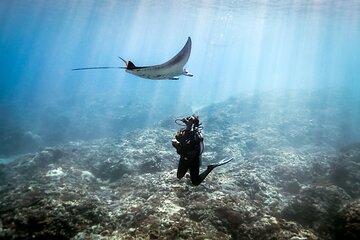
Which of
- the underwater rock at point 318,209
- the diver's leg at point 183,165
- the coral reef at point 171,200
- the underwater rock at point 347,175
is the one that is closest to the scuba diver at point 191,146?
the diver's leg at point 183,165

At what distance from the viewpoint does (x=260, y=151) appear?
21.6m

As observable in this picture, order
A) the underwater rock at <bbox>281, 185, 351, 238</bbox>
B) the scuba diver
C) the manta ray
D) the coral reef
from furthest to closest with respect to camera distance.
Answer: the underwater rock at <bbox>281, 185, 351, 238</bbox> < the scuba diver < the coral reef < the manta ray

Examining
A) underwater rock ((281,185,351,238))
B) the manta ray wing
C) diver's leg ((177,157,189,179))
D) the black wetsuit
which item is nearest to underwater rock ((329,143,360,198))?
underwater rock ((281,185,351,238))

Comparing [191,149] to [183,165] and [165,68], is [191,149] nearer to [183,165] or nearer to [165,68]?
[183,165]

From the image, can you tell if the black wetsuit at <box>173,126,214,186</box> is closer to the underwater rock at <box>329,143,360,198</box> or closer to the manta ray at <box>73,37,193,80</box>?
the manta ray at <box>73,37,193,80</box>

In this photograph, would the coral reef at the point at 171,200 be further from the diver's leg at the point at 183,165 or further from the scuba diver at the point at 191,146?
the scuba diver at the point at 191,146

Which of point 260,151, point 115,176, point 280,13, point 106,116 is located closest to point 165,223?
point 115,176

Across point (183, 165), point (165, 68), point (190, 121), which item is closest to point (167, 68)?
point (165, 68)

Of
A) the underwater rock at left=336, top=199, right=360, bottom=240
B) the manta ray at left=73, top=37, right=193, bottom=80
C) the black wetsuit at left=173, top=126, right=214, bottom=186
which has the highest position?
the manta ray at left=73, top=37, right=193, bottom=80

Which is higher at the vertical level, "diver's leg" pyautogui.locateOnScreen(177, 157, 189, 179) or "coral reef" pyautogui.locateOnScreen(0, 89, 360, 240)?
"diver's leg" pyautogui.locateOnScreen(177, 157, 189, 179)

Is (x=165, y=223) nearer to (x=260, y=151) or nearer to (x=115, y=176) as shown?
(x=115, y=176)

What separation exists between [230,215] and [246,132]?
1969cm

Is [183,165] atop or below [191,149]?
below

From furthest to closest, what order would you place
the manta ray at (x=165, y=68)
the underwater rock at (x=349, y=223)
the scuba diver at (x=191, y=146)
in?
1. the scuba diver at (x=191, y=146)
2. the underwater rock at (x=349, y=223)
3. the manta ray at (x=165, y=68)
